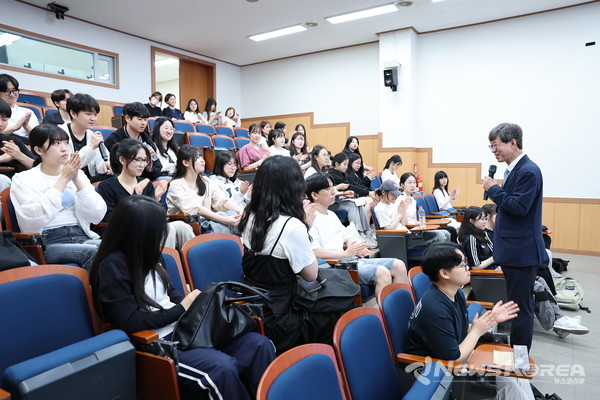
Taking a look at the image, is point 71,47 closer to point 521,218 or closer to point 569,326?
point 521,218

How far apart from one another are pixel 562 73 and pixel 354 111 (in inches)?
130

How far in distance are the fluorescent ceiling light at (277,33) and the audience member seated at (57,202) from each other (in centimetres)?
531

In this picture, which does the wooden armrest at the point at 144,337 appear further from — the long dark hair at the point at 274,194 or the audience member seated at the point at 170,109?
the audience member seated at the point at 170,109

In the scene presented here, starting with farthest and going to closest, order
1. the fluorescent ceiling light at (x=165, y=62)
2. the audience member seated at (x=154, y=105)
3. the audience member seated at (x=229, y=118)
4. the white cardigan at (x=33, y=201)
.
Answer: the fluorescent ceiling light at (x=165, y=62) < the audience member seated at (x=229, y=118) < the audience member seated at (x=154, y=105) < the white cardigan at (x=33, y=201)

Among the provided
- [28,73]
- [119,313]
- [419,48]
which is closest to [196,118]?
[28,73]

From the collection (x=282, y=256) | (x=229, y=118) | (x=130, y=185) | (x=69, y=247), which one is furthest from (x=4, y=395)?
(x=229, y=118)

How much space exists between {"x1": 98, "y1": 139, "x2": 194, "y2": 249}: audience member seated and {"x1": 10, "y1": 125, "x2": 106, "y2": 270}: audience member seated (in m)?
0.19

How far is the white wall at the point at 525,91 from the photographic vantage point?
546 cm

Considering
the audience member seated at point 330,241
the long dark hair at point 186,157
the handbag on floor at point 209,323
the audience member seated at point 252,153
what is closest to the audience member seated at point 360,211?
the audience member seated at point 252,153

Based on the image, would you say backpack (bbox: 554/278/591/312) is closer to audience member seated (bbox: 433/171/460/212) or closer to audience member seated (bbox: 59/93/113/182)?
audience member seated (bbox: 433/171/460/212)

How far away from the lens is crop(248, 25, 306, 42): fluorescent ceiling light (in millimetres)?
6560

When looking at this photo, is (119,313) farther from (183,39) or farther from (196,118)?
(183,39)

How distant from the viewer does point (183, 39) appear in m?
7.00

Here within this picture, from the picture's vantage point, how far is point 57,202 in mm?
1873
